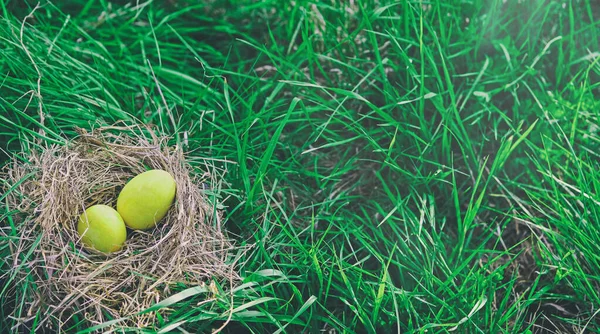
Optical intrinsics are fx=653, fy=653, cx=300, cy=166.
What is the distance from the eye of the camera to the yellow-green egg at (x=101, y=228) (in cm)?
198

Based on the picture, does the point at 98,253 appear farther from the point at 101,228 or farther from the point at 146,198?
the point at 146,198

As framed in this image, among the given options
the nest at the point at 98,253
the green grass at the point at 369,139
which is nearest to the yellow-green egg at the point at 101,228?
the nest at the point at 98,253

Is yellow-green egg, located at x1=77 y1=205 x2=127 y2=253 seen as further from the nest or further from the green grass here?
the green grass

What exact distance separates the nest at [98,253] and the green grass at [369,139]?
75mm

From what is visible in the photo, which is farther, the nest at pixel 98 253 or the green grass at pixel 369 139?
the green grass at pixel 369 139

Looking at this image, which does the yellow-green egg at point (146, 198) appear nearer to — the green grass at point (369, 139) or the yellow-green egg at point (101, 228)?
the yellow-green egg at point (101, 228)

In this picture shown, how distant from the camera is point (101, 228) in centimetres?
198

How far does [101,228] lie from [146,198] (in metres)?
0.16

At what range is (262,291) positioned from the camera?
78.2 inches

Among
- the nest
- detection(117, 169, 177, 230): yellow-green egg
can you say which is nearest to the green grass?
the nest

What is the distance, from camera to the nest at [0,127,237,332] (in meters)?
1.89

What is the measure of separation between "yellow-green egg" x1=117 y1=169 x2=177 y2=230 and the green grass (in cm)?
20

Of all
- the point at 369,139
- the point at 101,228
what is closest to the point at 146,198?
the point at 101,228

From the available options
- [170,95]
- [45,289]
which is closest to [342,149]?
[170,95]
